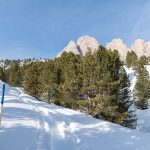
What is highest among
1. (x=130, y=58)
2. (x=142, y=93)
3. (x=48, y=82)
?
(x=130, y=58)

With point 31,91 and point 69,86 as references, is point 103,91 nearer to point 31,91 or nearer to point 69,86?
point 69,86

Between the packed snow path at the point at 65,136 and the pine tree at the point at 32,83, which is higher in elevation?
the pine tree at the point at 32,83

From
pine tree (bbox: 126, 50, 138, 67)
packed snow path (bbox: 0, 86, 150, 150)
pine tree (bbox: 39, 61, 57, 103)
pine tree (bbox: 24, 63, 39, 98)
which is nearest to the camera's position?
packed snow path (bbox: 0, 86, 150, 150)

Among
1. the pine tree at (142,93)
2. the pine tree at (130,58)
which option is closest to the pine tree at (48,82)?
the pine tree at (142,93)

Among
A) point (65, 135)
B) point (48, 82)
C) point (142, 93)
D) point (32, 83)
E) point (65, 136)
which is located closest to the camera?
point (65, 136)

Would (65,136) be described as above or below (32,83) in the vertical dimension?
below

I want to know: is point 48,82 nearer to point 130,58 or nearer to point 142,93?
point 142,93

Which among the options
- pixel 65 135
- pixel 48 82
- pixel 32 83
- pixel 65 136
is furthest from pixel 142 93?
pixel 65 136

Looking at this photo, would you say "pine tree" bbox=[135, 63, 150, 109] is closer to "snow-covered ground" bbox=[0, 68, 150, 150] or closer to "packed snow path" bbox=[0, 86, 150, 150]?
"snow-covered ground" bbox=[0, 68, 150, 150]

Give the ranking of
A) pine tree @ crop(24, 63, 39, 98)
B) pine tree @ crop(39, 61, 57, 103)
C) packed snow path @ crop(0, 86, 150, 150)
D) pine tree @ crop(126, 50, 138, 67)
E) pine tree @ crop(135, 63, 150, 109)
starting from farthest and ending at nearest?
pine tree @ crop(126, 50, 138, 67) < pine tree @ crop(135, 63, 150, 109) < pine tree @ crop(24, 63, 39, 98) < pine tree @ crop(39, 61, 57, 103) < packed snow path @ crop(0, 86, 150, 150)

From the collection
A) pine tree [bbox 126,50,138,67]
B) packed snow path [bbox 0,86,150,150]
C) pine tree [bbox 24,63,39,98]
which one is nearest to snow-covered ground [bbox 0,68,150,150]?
packed snow path [bbox 0,86,150,150]

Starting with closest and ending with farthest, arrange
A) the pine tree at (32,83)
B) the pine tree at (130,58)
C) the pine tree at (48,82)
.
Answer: the pine tree at (48,82), the pine tree at (32,83), the pine tree at (130,58)

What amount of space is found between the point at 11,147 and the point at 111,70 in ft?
72.4

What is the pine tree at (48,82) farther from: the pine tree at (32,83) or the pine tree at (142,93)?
the pine tree at (142,93)
